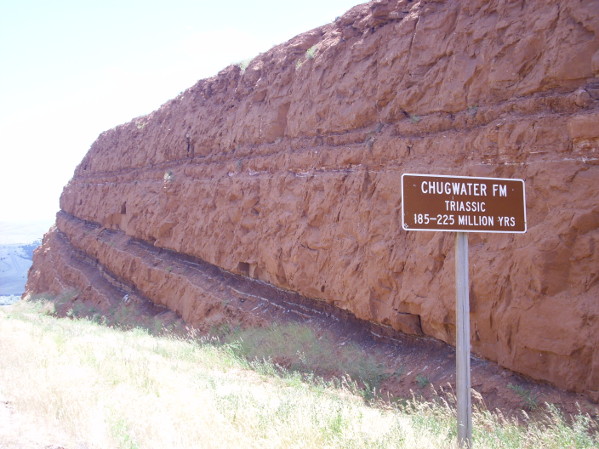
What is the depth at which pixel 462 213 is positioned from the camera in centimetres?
445

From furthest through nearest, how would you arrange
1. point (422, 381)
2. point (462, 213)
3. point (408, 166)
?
point (408, 166) → point (422, 381) → point (462, 213)

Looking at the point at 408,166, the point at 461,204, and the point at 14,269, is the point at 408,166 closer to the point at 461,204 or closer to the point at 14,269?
the point at 461,204

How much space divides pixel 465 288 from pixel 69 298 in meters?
21.3

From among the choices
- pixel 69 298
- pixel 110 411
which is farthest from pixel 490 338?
pixel 69 298

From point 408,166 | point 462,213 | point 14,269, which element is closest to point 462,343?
point 462,213

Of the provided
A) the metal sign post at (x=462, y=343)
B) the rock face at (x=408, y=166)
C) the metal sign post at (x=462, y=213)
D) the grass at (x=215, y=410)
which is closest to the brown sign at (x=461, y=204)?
the metal sign post at (x=462, y=213)

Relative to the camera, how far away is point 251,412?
18.7 feet

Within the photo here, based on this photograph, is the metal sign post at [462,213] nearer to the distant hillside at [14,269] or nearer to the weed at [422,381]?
the weed at [422,381]

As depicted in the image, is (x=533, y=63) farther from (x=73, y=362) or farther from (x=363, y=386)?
(x=73, y=362)

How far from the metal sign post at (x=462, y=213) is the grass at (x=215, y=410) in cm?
68

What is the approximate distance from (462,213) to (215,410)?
3.18 meters

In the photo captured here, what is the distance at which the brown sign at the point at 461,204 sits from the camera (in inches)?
170

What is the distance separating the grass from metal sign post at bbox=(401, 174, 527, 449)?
26.8 inches

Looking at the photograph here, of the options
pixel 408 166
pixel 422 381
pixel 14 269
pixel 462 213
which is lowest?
A: pixel 14 269
